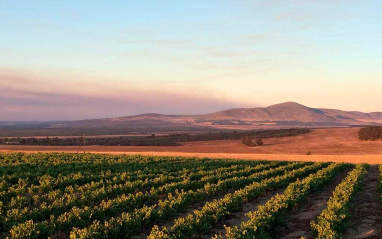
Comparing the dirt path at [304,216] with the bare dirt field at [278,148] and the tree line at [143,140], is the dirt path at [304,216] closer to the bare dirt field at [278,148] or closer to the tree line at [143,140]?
the bare dirt field at [278,148]

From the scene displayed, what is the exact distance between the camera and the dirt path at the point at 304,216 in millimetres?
15570

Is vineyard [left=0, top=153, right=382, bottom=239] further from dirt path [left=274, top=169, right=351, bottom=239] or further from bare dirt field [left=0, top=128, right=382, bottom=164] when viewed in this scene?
bare dirt field [left=0, top=128, right=382, bottom=164]

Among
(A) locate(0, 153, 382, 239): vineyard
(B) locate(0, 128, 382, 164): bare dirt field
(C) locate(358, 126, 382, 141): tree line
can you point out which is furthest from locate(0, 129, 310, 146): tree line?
(A) locate(0, 153, 382, 239): vineyard

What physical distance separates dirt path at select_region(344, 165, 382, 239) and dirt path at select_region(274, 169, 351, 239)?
1.86 meters

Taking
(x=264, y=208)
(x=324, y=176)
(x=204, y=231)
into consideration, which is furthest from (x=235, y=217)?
(x=324, y=176)

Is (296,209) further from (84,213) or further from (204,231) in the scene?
(84,213)

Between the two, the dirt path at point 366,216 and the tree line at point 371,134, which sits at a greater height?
the tree line at point 371,134

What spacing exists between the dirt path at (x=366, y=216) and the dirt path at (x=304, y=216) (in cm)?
186

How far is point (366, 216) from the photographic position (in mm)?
18734

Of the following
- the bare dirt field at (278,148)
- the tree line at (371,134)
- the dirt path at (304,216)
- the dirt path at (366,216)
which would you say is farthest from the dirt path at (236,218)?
the tree line at (371,134)

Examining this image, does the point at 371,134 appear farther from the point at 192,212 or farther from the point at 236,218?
the point at 192,212

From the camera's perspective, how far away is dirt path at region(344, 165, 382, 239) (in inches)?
620

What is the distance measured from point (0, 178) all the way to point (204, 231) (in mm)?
21127

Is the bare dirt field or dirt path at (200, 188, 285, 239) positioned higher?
dirt path at (200, 188, 285, 239)
